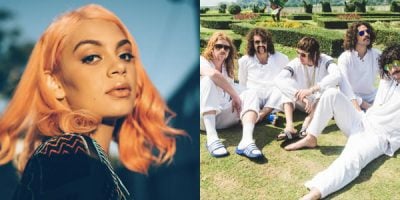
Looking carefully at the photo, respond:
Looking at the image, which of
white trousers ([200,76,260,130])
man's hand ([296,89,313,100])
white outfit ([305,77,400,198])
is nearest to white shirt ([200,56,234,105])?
white trousers ([200,76,260,130])

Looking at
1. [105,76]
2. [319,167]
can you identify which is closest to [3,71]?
[105,76]

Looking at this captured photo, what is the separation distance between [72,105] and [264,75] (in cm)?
111

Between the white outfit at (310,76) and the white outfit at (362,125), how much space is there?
2.4 inches

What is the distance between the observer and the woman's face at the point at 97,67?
2.90 m

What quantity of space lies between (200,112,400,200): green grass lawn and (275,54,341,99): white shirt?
19 centimetres

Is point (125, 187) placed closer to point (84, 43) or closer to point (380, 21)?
point (84, 43)

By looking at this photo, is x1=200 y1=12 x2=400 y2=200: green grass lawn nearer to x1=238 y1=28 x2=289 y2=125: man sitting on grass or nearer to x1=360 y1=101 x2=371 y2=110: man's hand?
x1=238 y1=28 x2=289 y2=125: man sitting on grass

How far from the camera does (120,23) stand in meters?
3.02

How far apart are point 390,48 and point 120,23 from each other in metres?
1.53

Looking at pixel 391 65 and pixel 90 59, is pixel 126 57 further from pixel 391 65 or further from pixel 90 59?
pixel 391 65

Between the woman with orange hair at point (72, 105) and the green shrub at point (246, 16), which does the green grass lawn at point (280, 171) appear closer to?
the green shrub at point (246, 16)

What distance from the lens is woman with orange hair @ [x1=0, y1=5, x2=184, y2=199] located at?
2885mm

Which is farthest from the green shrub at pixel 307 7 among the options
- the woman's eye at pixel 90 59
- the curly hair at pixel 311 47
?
the woman's eye at pixel 90 59

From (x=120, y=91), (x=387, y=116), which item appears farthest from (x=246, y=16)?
(x=387, y=116)
